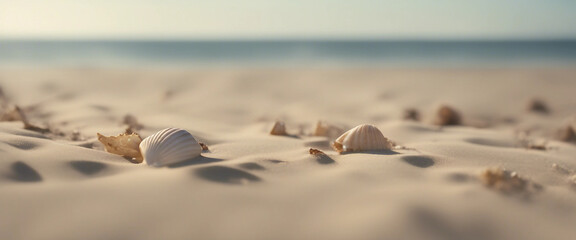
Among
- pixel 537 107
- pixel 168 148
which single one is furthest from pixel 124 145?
pixel 537 107

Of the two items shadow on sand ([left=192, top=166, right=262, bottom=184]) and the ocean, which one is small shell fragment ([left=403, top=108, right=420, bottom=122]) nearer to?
shadow on sand ([left=192, top=166, right=262, bottom=184])

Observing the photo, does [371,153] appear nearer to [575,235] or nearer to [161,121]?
[575,235]

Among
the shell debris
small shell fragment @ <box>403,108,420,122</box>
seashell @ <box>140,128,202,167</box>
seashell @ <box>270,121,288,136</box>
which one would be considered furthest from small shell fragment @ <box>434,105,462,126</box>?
seashell @ <box>140,128,202,167</box>

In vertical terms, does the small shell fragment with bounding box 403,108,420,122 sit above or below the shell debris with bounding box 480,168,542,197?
above

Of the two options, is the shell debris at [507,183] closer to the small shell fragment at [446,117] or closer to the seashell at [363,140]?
the seashell at [363,140]

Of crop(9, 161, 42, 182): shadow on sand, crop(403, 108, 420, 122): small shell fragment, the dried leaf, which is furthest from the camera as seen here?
crop(403, 108, 420, 122): small shell fragment

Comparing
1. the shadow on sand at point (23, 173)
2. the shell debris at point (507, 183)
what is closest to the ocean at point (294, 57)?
the shell debris at point (507, 183)

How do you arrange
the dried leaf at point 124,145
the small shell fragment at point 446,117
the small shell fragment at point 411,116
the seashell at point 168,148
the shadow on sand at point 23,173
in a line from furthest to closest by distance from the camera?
1. the small shell fragment at point 411,116
2. the small shell fragment at point 446,117
3. the dried leaf at point 124,145
4. the seashell at point 168,148
5. the shadow on sand at point 23,173
